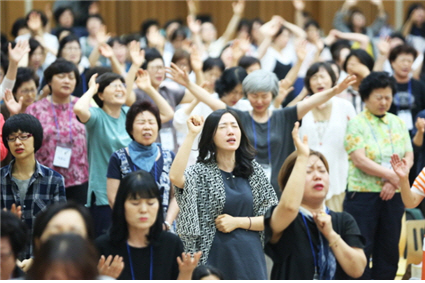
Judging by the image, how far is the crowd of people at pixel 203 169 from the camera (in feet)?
8.58

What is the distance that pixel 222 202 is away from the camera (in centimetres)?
294

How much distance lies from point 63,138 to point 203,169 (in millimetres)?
1399

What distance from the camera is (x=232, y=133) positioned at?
9.97 ft

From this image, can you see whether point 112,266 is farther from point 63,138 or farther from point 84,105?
point 63,138

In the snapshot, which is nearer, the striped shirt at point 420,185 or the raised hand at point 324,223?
the raised hand at point 324,223

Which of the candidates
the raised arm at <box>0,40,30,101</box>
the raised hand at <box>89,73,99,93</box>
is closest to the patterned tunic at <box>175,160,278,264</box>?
the raised hand at <box>89,73,99,93</box>

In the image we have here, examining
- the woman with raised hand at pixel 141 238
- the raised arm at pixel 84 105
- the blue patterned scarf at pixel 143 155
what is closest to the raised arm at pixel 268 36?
the raised arm at pixel 84 105


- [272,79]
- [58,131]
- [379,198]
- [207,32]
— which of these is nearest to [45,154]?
[58,131]

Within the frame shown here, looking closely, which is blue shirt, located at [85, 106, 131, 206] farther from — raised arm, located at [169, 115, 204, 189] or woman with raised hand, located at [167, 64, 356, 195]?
raised arm, located at [169, 115, 204, 189]

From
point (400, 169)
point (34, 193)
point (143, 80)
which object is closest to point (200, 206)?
point (34, 193)

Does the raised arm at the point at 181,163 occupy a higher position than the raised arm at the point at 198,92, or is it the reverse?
the raised arm at the point at 198,92

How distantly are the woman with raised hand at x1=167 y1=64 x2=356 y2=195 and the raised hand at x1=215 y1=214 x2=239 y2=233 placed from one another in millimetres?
984

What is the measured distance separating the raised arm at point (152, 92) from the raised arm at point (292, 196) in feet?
5.10

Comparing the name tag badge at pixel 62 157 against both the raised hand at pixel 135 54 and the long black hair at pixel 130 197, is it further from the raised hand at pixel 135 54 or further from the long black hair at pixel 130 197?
the long black hair at pixel 130 197
